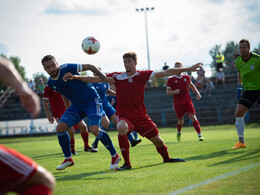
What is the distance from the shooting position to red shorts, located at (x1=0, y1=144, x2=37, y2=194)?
289 cm

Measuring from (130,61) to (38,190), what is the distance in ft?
14.8

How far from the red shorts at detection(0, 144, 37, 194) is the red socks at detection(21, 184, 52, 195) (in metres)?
0.08

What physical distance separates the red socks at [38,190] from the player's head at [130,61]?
4.42 metres

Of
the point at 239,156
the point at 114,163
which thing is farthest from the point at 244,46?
the point at 114,163

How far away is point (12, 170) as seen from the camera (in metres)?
2.89

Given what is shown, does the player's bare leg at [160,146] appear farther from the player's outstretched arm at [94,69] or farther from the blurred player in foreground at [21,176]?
the blurred player in foreground at [21,176]

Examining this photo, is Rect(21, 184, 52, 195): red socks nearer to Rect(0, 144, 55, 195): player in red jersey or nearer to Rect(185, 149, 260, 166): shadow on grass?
Rect(0, 144, 55, 195): player in red jersey

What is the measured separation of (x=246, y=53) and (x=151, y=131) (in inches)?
138

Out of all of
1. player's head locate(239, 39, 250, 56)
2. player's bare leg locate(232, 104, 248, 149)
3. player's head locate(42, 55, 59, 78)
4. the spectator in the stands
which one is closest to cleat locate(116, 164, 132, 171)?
player's head locate(42, 55, 59, 78)

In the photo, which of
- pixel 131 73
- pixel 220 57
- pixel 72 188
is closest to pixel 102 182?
pixel 72 188

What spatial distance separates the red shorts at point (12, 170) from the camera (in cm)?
289

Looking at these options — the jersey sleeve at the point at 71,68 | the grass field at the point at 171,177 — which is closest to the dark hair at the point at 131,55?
the jersey sleeve at the point at 71,68

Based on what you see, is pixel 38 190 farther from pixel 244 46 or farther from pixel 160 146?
pixel 244 46

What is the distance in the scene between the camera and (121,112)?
727 cm
